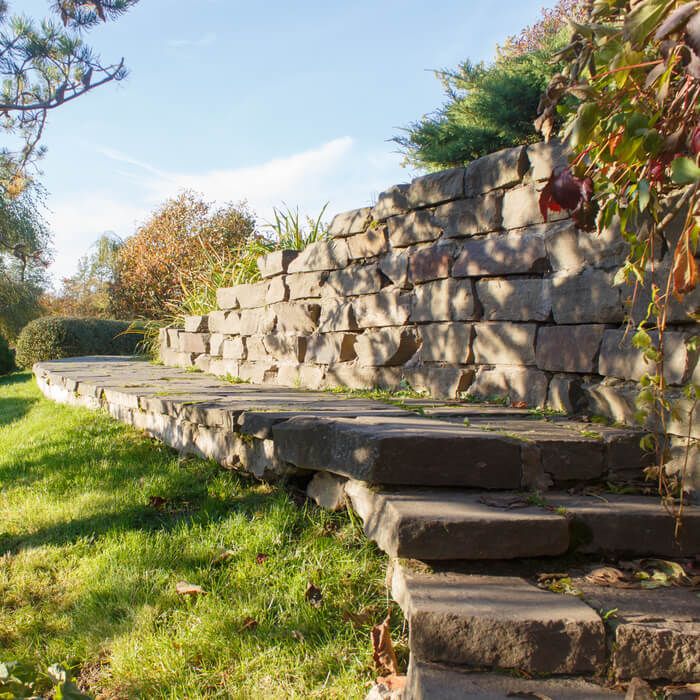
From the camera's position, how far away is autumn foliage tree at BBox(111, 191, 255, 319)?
538 inches

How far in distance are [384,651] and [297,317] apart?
3.73 metres

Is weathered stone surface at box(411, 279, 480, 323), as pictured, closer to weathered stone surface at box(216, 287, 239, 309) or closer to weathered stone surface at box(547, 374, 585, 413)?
weathered stone surface at box(547, 374, 585, 413)

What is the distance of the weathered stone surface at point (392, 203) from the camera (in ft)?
14.1

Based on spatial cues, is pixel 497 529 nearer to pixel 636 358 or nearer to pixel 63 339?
pixel 636 358

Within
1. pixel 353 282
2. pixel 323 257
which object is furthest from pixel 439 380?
pixel 323 257

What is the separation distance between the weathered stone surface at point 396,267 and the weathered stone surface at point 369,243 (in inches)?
4.0

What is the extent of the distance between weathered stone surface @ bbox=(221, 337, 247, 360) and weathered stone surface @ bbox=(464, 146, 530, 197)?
10.3 feet

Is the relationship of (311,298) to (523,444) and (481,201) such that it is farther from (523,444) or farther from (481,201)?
(523,444)

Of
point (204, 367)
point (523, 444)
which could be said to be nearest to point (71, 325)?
point (204, 367)

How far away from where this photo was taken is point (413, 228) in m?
4.22

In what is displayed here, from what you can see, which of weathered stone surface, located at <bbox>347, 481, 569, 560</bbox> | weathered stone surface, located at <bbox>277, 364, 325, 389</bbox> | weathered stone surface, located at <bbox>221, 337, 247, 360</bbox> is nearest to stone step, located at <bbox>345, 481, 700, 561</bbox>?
weathered stone surface, located at <bbox>347, 481, 569, 560</bbox>

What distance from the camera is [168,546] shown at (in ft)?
8.73

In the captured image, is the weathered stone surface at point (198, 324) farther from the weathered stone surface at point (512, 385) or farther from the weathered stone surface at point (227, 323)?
the weathered stone surface at point (512, 385)

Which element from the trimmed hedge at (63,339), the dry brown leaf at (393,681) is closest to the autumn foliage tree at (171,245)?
the trimmed hedge at (63,339)
